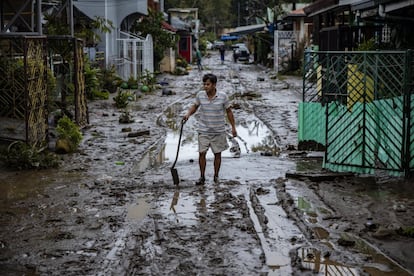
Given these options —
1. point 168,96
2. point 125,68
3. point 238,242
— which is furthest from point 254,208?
point 125,68

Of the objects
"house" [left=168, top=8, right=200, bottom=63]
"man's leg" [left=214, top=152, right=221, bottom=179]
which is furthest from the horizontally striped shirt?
"house" [left=168, top=8, right=200, bottom=63]

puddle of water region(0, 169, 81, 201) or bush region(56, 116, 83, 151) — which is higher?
bush region(56, 116, 83, 151)

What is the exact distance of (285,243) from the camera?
6.91 metres

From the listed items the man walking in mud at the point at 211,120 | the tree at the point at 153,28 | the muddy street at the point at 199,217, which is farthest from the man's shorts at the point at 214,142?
the tree at the point at 153,28

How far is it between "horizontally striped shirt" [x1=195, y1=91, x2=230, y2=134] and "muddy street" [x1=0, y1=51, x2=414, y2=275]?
2.77ft

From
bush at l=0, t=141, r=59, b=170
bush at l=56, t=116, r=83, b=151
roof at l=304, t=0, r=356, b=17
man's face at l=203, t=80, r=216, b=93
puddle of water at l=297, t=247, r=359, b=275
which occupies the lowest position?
puddle of water at l=297, t=247, r=359, b=275

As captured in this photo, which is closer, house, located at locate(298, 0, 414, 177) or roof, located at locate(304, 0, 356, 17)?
house, located at locate(298, 0, 414, 177)

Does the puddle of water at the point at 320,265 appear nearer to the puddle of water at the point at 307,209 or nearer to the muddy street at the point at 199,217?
the muddy street at the point at 199,217

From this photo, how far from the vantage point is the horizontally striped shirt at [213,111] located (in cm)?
1004

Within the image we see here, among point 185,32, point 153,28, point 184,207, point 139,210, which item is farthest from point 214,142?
point 185,32

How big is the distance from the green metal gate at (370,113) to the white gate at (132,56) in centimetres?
2077

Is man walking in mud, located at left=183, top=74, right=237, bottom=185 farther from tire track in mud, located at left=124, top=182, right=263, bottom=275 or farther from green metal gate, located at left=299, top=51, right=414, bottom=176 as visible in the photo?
green metal gate, located at left=299, top=51, right=414, bottom=176

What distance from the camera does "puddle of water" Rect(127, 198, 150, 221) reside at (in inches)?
320

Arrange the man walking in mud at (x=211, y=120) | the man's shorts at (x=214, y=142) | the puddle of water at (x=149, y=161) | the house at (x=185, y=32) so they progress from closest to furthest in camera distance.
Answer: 1. the man walking in mud at (x=211, y=120)
2. the man's shorts at (x=214, y=142)
3. the puddle of water at (x=149, y=161)
4. the house at (x=185, y=32)
